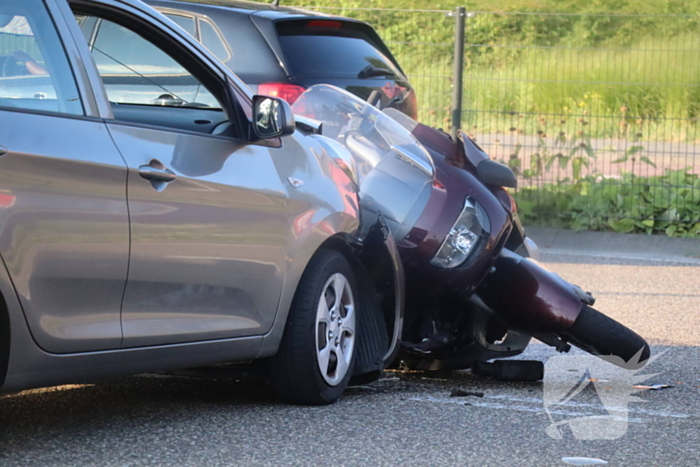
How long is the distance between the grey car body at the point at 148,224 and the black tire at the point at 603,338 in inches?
36.7

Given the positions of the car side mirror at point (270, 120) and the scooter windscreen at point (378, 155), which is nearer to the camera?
the car side mirror at point (270, 120)

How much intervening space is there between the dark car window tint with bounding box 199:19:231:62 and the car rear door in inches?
199

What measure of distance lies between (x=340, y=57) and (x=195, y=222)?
520cm

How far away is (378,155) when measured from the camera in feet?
19.0

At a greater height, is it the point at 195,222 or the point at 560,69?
the point at 195,222

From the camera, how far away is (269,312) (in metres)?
4.82

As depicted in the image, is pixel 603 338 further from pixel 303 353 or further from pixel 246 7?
pixel 246 7

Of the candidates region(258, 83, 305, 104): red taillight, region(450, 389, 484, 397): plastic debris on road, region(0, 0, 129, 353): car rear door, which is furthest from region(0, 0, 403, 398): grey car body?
region(258, 83, 305, 104): red taillight

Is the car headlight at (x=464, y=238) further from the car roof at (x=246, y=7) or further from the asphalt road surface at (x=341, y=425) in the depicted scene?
the car roof at (x=246, y=7)

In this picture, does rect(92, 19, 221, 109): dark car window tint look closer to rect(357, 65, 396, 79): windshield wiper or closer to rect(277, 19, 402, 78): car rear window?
rect(277, 19, 402, 78): car rear window

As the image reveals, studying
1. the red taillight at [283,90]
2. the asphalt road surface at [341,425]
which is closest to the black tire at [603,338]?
the asphalt road surface at [341,425]

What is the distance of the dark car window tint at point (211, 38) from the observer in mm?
9023

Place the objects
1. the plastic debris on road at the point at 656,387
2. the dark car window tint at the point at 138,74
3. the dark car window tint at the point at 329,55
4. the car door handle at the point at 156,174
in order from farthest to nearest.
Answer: the dark car window tint at the point at 329,55 < the plastic debris on road at the point at 656,387 < the dark car window tint at the point at 138,74 < the car door handle at the point at 156,174

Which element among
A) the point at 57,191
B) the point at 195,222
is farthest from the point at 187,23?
the point at 57,191
